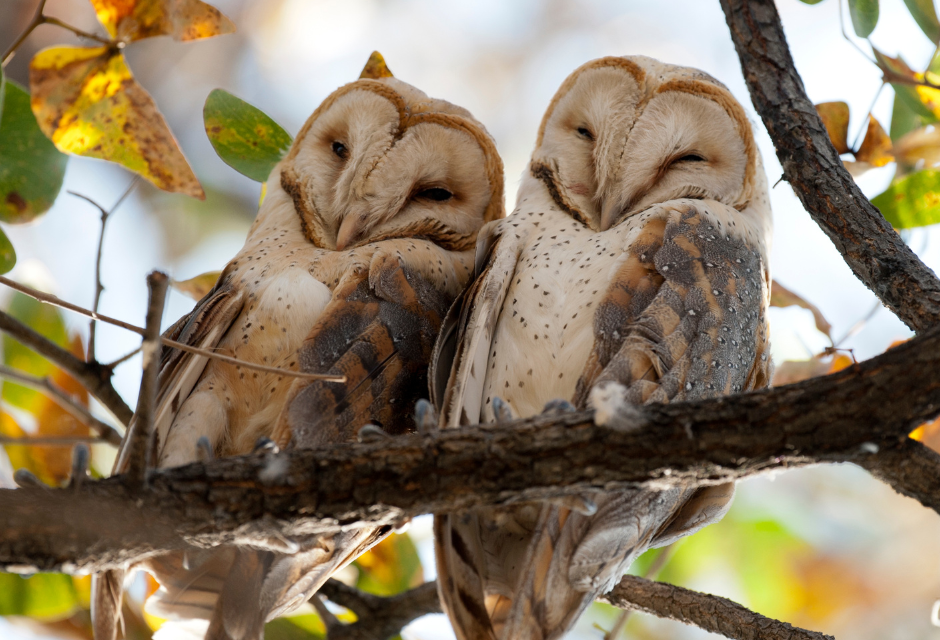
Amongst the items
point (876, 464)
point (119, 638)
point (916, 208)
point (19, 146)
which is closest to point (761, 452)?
point (876, 464)

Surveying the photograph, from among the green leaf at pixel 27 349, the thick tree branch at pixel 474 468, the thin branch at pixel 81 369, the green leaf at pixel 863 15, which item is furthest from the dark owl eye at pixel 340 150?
the green leaf at pixel 863 15

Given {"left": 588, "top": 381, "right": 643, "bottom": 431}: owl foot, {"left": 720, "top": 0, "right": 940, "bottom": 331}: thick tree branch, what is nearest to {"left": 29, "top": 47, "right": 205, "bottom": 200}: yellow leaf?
{"left": 588, "top": 381, "right": 643, "bottom": 431}: owl foot

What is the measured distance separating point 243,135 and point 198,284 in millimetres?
450

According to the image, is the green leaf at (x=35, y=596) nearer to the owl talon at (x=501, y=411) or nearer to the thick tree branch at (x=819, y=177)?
the owl talon at (x=501, y=411)

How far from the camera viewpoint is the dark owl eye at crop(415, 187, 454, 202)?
7.19ft

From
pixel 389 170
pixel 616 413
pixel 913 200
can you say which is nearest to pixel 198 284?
pixel 389 170

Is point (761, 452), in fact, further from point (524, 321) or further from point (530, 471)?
point (524, 321)

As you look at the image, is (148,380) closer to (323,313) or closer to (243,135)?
(323,313)

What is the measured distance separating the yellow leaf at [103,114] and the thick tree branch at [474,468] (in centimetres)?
90

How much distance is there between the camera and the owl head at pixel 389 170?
206cm

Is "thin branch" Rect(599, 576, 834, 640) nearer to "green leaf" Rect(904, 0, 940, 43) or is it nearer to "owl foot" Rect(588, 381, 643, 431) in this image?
"owl foot" Rect(588, 381, 643, 431)

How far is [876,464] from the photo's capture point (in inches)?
47.4

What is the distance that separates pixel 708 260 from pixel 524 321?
0.43m

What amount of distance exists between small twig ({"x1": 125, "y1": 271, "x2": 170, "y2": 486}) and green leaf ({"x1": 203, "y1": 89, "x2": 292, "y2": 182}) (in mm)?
1313
